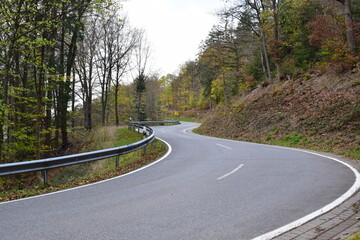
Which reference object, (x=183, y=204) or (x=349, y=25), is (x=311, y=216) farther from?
(x=349, y=25)

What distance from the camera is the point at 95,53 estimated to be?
27.6 metres

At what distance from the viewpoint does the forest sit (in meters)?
12.4

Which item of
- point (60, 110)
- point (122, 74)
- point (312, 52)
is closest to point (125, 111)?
point (122, 74)

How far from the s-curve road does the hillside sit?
5247 millimetres

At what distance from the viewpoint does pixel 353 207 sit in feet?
16.5

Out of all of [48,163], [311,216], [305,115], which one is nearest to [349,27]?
[305,115]

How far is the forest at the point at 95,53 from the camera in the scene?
12383 mm

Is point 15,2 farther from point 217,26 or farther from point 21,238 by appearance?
point 217,26

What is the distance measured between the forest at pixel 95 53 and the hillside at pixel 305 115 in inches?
55.8

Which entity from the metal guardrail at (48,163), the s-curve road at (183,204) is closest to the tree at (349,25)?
the s-curve road at (183,204)

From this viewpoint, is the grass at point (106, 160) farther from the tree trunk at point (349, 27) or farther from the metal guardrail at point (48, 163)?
the tree trunk at point (349, 27)

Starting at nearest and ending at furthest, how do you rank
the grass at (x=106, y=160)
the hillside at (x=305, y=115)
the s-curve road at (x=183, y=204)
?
1. the s-curve road at (x=183, y=204)
2. the grass at (x=106, y=160)
3. the hillside at (x=305, y=115)

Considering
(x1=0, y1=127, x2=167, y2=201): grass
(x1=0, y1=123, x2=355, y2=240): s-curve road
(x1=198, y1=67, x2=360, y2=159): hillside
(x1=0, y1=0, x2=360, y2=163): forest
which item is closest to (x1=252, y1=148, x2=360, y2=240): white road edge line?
(x1=0, y1=123, x2=355, y2=240): s-curve road

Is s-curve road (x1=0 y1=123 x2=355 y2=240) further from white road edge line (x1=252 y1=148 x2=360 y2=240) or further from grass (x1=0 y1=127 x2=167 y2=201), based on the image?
grass (x1=0 y1=127 x2=167 y2=201)
